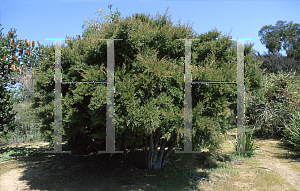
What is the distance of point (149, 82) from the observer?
14.5 ft

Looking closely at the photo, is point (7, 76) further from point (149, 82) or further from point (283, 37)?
point (283, 37)

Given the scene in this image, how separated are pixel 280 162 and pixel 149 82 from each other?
556 centimetres

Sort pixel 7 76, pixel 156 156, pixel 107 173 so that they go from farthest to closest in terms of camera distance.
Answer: pixel 7 76
pixel 107 173
pixel 156 156

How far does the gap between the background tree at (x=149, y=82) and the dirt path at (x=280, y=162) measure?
8.31 ft

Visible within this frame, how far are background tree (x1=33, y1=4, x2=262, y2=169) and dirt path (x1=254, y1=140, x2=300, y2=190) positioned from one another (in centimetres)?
253

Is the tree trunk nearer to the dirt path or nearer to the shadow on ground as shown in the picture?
the shadow on ground

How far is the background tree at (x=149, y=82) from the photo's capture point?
4387 millimetres

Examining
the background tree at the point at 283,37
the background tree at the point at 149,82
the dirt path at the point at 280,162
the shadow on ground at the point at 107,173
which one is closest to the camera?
the background tree at the point at 149,82

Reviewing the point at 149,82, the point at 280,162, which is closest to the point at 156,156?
the point at 149,82

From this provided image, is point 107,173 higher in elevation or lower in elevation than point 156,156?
lower

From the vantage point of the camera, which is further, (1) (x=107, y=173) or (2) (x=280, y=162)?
(2) (x=280, y=162)

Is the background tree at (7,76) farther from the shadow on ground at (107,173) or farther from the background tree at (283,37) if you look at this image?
the background tree at (283,37)

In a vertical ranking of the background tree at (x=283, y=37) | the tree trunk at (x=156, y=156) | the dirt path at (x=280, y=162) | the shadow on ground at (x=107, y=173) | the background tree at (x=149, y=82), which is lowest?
the shadow on ground at (x=107, y=173)

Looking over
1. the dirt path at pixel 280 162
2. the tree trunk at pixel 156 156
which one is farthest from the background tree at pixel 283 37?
the tree trunk at pixel 156 156
